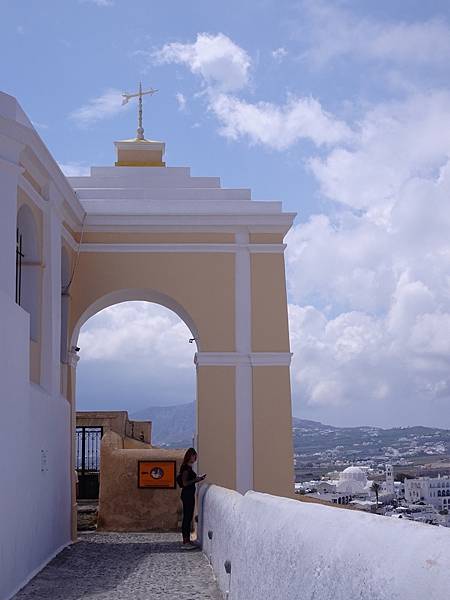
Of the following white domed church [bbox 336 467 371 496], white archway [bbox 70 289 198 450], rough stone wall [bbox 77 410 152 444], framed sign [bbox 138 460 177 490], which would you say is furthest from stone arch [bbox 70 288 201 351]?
rough stone wall [bbox 77 410 152 444]

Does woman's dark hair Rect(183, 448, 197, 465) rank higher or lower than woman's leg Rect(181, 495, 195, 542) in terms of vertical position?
higher

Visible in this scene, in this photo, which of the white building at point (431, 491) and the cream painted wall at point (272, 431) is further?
the cream painted wall at point (272, 431)

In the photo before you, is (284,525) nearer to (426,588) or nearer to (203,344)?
(426,588)

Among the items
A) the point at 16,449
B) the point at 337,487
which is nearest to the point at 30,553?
the point at 16,449

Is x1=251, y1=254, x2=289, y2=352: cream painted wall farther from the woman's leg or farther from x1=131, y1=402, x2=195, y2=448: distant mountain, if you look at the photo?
x1=131, y1=402, x2=195, y2=448: distant mountain

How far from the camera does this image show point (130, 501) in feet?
50.7

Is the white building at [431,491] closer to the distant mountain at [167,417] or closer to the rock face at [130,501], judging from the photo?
the rock face at [130,501]

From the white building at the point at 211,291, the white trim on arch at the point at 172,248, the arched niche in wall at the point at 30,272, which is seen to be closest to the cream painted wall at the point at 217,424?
the white building at the point at 211,291

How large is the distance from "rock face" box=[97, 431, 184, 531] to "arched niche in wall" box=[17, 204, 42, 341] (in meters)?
4.52

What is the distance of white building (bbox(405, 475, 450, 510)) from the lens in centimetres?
1213

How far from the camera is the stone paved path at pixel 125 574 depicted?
8305mm

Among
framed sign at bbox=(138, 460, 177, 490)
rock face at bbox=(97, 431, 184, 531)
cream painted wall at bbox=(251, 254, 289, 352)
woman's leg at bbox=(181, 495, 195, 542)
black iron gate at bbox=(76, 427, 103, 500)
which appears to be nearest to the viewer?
woman's leg at bbox=(181, 495, 195, 542)

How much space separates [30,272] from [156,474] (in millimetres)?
5161

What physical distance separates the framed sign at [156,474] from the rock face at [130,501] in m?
0.07
